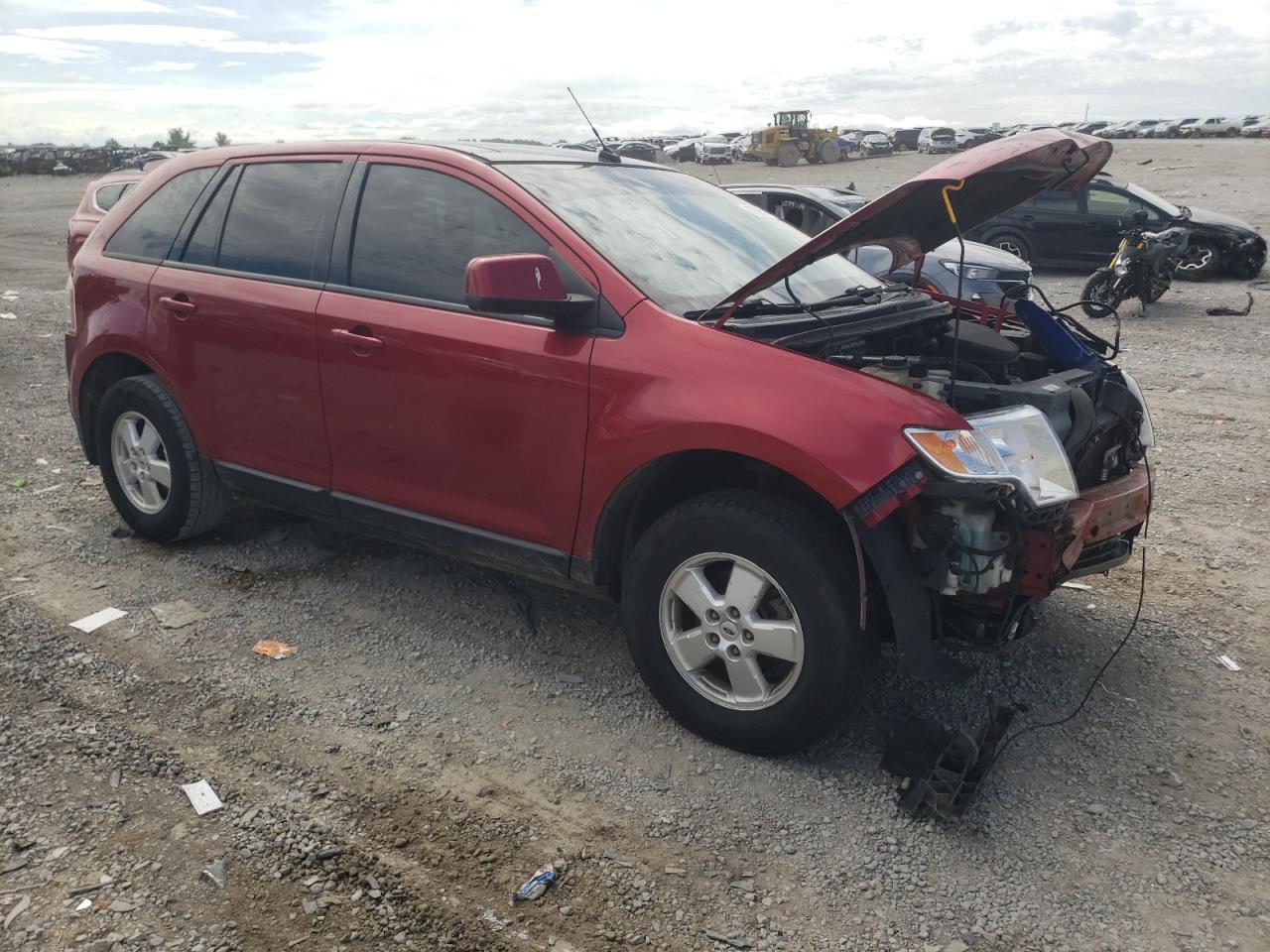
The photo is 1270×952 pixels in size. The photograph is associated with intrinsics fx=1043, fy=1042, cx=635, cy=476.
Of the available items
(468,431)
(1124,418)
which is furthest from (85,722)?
(1124,418)

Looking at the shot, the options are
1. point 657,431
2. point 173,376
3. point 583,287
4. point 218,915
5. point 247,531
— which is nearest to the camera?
point 218,915

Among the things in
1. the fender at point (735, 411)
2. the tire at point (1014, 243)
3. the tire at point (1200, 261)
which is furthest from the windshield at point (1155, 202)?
the fender at point (735, 411)

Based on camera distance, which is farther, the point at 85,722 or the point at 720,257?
the point at 720,257

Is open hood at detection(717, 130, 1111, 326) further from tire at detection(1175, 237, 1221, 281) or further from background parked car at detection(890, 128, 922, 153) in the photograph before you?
background parked car at detection(890, 128, 922, 153)

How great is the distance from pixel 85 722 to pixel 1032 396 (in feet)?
10.8

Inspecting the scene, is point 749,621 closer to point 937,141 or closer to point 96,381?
point 96,381

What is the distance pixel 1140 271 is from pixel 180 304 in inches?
430

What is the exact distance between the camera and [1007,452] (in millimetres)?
3008

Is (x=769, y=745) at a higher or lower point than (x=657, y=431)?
lower

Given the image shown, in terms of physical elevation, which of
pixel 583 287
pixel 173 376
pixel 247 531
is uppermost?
pixel 583 287

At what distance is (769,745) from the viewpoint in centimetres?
325

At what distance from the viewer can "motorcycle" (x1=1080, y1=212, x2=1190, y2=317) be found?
11984 mm

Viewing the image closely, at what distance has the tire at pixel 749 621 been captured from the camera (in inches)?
119

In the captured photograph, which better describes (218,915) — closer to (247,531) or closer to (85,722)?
(85,722)
